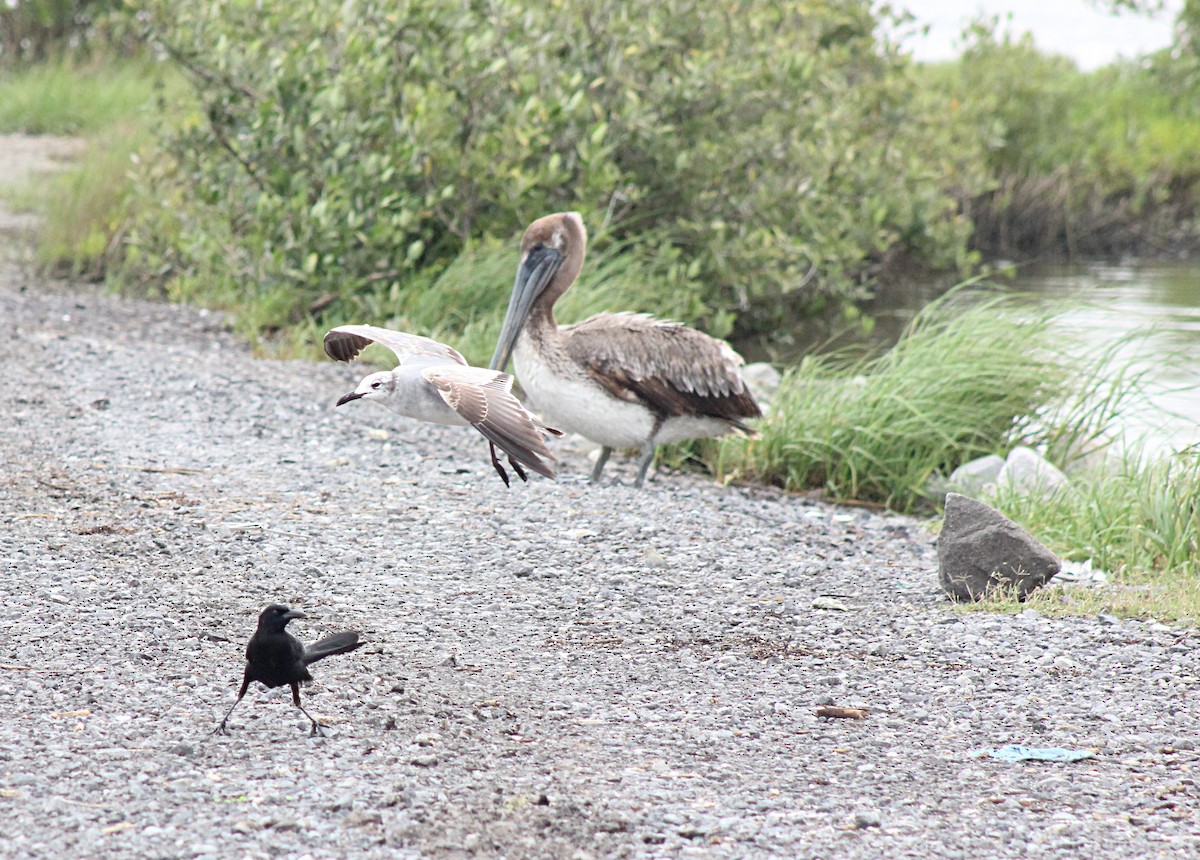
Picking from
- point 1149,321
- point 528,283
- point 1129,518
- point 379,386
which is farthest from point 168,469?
point 1149,321

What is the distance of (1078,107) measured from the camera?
22000mm

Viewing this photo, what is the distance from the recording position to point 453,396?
13.9ft

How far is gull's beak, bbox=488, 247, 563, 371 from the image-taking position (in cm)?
732

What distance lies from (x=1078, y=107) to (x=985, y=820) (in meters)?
20.3

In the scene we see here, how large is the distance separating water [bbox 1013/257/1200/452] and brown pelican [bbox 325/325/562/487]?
505 centimetres

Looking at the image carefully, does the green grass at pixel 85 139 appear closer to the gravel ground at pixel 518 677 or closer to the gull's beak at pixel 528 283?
the gull's beak at pixel 528 283

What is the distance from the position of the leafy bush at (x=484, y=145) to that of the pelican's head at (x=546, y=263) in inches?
117

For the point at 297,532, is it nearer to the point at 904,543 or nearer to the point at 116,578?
the point at 116,578

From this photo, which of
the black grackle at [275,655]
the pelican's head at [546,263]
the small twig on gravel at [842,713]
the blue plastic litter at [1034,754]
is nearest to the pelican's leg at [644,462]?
the pelican's head at [546,263]

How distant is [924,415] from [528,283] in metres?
2.57

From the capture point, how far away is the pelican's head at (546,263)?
294 inches

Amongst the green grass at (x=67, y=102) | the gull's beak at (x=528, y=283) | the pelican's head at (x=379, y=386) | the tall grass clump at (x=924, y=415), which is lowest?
the green grass at (x=67, y=102)

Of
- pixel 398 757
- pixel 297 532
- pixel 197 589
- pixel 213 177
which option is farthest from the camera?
pixel 213 177

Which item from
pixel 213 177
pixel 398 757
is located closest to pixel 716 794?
pixel 398 757
